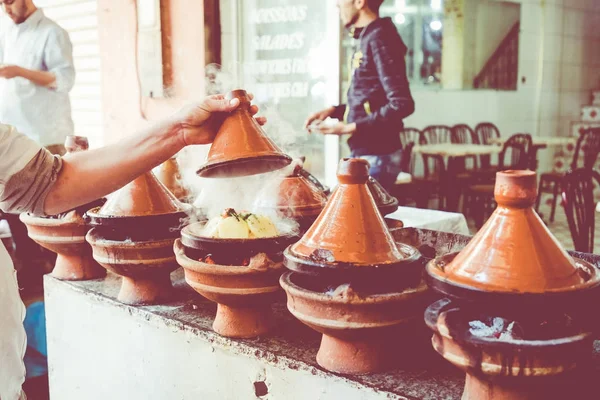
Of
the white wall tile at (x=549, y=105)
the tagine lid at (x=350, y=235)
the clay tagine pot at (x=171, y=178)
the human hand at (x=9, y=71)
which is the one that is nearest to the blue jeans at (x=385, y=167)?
the clay tagine pot at (x=171, y=178)

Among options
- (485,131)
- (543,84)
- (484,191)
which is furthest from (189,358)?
(543,84)

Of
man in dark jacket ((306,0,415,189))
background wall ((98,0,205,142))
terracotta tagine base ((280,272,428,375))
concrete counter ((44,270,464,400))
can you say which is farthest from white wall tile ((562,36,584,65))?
terracotta tagine base ((280,272,428,375))

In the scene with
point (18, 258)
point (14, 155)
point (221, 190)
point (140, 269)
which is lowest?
point (18, 258)

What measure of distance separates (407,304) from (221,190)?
111 centimetres

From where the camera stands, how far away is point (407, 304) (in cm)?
146

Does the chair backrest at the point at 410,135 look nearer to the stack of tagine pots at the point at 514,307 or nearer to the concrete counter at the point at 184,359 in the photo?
the concrete counter at the point at 184,359

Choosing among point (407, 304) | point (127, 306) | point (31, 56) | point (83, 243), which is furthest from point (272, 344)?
point (31, 56)

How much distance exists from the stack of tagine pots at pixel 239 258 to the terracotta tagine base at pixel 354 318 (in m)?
0.15

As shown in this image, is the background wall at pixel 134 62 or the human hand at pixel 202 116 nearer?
the human hand at pixel 202 116

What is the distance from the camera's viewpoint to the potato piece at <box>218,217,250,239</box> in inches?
69.1

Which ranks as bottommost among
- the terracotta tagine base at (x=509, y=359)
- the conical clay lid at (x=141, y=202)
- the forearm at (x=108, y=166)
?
the terracotta tagine base at (x=509, y=359)

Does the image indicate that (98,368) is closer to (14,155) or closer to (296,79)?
(14,155)

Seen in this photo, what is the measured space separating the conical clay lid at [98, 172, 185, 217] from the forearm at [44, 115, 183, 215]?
285mm

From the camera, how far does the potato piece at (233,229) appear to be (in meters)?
1.75
